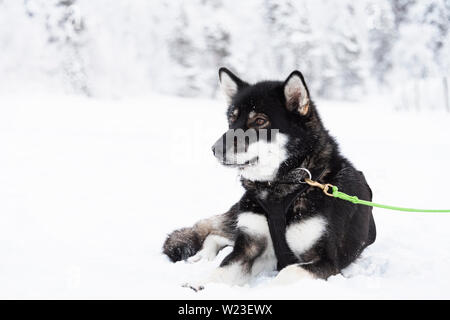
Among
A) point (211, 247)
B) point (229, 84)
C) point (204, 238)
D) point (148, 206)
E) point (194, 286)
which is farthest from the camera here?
point (148, 206)

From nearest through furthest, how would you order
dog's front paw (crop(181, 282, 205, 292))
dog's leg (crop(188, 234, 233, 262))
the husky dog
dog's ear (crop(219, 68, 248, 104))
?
dog's front paw (crop(181, 282, 205, 292)) < the husky dog < dog's ear (crop(219, 68, 248, 104)) < dog's leg (crop(188, 234, 233, 262))

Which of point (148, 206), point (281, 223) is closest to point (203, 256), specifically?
point (281, 223)

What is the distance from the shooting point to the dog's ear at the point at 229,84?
3.72 metres

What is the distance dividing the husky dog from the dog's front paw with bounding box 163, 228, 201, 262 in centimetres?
70

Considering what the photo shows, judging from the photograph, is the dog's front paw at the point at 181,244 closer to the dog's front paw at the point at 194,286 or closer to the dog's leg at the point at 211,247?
the dog's leg at the point at 211,247

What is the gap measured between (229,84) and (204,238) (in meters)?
1.49

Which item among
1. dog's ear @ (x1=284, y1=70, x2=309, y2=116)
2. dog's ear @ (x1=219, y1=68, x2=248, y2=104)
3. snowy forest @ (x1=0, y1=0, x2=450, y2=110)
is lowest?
dog's ear @ (x1=284, y1=70, x2=309, y2=116)

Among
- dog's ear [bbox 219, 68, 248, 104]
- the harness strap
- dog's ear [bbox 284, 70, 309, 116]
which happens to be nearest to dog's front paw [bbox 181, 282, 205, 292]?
the harness strap

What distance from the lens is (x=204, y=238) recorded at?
13.5ft

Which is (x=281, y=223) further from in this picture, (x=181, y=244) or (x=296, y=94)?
(x=181, y=244)

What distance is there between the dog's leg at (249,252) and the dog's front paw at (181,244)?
2.26 ft

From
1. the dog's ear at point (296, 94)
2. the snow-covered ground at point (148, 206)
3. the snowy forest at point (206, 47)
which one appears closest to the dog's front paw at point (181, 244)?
the snow-covered ground at point (148, 206)

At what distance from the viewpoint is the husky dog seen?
3108 mm

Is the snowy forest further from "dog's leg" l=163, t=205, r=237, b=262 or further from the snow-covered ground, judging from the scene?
"dog's leg" l=163, t=205, r=237, b=262
